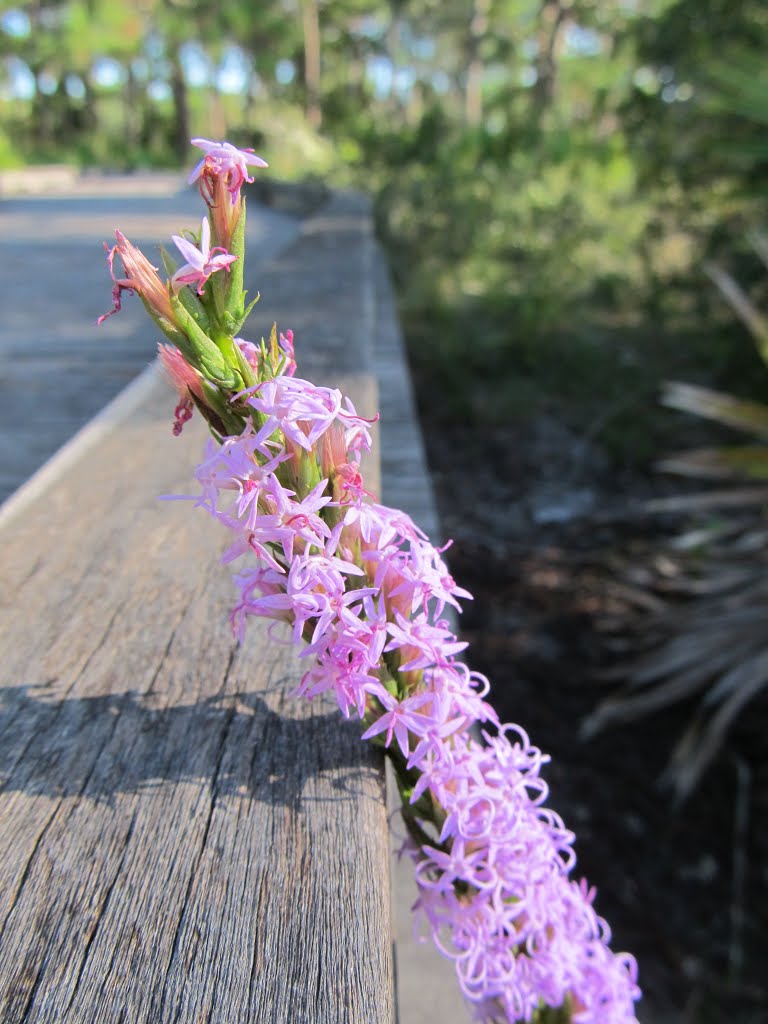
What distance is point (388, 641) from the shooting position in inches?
31.9

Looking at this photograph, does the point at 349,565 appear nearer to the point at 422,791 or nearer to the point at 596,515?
the point at 422,791

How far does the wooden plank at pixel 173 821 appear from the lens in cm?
68

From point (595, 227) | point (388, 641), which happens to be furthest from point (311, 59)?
point (388, 641)

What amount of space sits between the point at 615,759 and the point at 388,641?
9.88 ft

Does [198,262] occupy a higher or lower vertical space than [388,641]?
higher

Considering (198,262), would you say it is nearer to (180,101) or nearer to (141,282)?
Result: (141,282)

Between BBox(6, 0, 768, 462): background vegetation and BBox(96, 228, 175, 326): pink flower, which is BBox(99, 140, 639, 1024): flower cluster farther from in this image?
BBox(6, 0, 768, 462): background vegetation

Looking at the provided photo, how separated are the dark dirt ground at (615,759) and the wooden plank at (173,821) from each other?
7.28ft

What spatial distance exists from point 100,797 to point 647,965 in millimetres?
2436

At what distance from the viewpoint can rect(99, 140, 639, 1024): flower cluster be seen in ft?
2.31

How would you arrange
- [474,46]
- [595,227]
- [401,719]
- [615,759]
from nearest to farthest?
[401,719] < [615,759] < [595,227] < [474,46]

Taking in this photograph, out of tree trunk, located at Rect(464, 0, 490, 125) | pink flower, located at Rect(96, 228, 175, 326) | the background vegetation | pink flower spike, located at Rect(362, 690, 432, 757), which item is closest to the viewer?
pink flower, located at Rect(96, 228, 175, 326)

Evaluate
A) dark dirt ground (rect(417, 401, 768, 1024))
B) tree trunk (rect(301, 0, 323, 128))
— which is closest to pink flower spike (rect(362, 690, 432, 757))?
→ dark dirt ground (rect(417, 401, 768, 1024))

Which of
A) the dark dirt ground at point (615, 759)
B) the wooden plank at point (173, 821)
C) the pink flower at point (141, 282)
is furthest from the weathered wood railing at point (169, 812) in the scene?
the dark dirt ground at point (615, 759)
